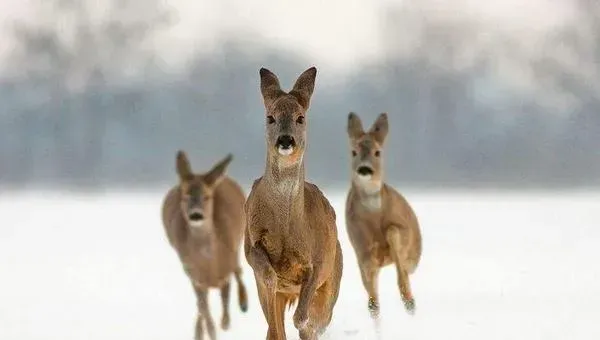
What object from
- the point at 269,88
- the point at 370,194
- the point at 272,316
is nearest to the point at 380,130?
the point at 370,194

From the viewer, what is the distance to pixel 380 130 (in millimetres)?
7965

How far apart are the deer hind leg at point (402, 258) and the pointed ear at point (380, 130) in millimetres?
767

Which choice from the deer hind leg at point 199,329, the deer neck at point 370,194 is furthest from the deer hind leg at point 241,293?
the deer neck at point 370,194

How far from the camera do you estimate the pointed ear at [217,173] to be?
723 centimetres

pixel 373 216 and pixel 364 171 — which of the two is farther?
pixel 373 216

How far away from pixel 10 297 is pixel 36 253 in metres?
4.08

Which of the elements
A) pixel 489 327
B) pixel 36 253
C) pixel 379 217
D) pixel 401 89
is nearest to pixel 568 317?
pixel 489 327

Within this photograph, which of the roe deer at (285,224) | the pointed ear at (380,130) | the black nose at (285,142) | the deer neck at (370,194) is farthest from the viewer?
the deer neck at (370,194)

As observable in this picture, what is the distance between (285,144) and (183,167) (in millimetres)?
3172

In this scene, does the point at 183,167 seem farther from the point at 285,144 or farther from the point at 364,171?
the point at 285,144

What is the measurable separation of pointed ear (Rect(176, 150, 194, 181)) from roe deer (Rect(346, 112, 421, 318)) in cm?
150

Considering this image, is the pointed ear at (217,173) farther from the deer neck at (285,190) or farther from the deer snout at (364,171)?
the deer neck at (285,190)

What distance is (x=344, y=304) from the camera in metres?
8.38

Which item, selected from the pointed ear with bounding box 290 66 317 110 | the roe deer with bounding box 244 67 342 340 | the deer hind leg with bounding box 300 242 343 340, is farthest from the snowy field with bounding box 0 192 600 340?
the pointed ear with bounding box 290 66 317 110
